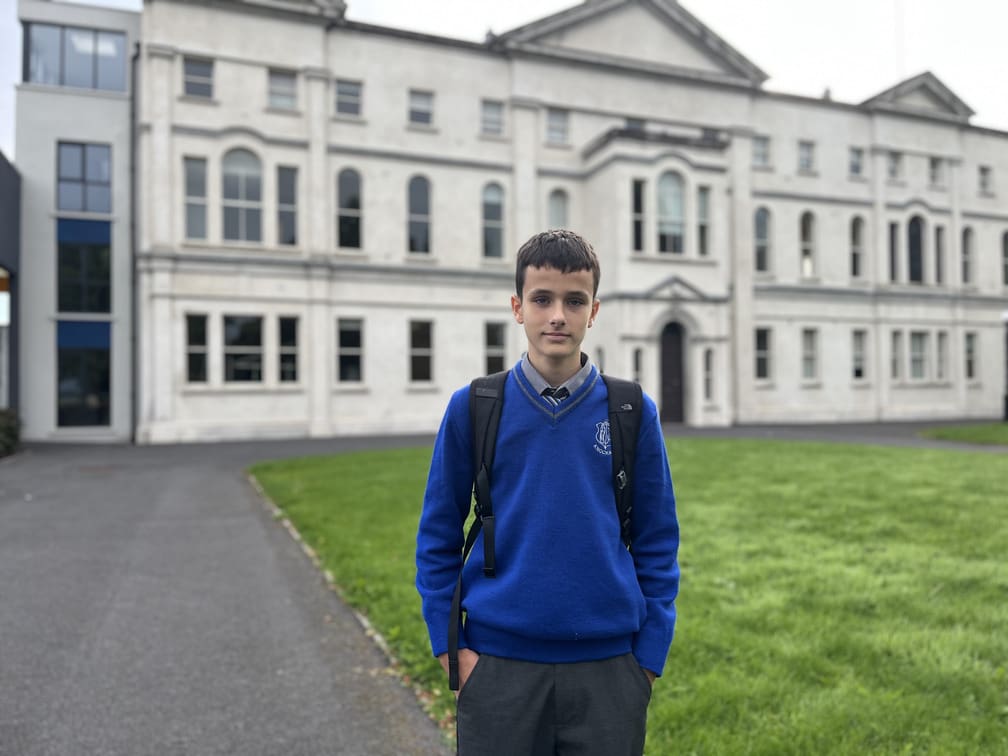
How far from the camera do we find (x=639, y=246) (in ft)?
87.7

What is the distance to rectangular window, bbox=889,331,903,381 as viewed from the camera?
3306 centimetres

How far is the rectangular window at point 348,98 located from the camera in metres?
25.3

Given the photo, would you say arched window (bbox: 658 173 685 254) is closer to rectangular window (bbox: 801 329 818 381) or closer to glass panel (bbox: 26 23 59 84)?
rectangular window (bbox: 801 329 818 381)

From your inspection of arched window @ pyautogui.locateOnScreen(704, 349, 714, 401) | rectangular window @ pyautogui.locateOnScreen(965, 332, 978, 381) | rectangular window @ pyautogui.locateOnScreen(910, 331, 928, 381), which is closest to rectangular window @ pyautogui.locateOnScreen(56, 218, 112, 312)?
arched window @ pyautogui.locateOnScreen(704, 349, 714, 401)

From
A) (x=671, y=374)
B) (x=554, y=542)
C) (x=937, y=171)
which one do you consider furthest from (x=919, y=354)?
(x=554, y=542)

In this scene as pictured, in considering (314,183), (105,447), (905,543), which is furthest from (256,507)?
(314,183)

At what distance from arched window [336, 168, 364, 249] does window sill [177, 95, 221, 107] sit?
4490 millimetres

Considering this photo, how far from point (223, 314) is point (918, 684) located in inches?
890

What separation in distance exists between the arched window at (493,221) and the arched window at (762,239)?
36.9ft

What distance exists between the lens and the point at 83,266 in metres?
24.2

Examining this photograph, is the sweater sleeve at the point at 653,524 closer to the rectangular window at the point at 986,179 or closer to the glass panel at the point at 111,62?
the glass panel at the point at 111,62

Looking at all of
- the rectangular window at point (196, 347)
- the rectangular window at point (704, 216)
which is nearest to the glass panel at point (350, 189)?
the rectangular window at point (196, 347)

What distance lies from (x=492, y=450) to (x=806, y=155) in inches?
1349

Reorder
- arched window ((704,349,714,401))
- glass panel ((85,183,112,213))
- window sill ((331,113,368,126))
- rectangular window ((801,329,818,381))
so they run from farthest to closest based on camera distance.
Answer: rectangular window ((801,329,818,381)) → arched window ((704,349,714,401)) → window sill ((331,113,368,126)) → glass panel ((85,183,112,213))
